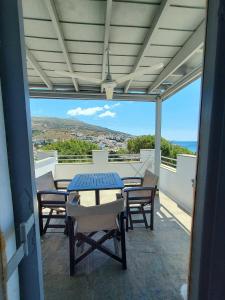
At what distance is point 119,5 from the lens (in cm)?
162

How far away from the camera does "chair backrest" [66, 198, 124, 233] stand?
1688 mm

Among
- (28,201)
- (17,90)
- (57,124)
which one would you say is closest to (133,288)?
(28,201)

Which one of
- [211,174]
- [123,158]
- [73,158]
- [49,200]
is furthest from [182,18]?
[73,158]

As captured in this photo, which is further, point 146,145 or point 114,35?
point 146,145

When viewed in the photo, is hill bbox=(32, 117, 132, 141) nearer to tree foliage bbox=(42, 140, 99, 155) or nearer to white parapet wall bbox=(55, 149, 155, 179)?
tree foliage bbox=(42, 140, 99, 155)

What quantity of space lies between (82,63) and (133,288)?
2.88m

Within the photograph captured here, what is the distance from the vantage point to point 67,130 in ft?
24.9

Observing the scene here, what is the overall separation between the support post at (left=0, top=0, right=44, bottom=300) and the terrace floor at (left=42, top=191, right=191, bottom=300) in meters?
1.15

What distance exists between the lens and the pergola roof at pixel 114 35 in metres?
1.64

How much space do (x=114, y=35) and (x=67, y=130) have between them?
19.2ft

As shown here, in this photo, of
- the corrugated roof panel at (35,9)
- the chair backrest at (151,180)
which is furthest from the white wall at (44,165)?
the corrugated roof panel at (35,9)

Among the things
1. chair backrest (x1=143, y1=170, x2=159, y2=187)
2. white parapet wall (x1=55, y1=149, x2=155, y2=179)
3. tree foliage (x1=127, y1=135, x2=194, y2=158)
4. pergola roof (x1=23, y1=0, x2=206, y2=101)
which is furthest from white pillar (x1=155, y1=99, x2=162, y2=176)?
tree foliage (x1=127, y1=135, x2=194, y2=158)

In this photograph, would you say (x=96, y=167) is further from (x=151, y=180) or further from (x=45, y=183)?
(x=151, y=180)

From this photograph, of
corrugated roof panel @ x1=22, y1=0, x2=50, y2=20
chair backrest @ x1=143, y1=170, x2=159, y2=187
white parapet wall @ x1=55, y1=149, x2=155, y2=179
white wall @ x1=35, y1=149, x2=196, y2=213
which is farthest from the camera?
white parapet wall @ x1=55, y1=149, x2=155, y2=179
